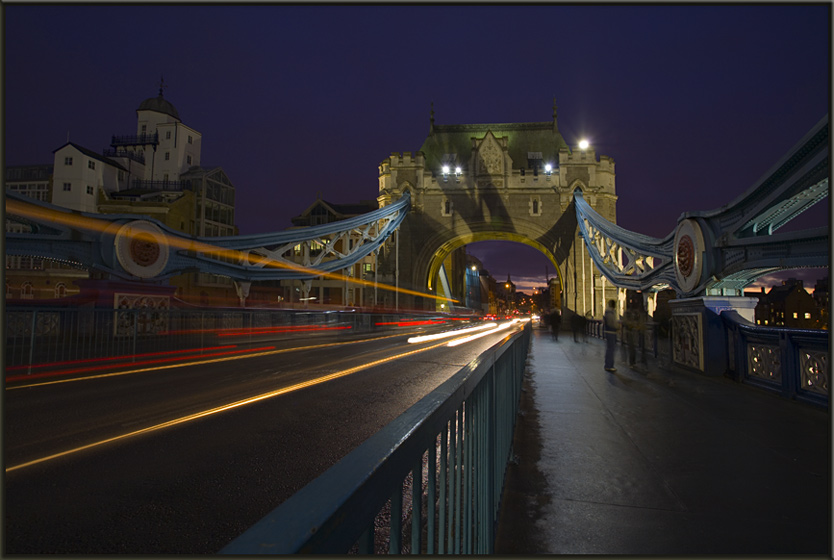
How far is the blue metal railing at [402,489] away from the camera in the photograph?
0.75 m

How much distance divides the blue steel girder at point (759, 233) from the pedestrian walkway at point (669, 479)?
2.58 m

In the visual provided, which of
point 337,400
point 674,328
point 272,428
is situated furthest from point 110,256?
point 674,328

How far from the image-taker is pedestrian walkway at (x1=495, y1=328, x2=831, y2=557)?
2734 millimetres

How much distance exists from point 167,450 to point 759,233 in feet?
30.8

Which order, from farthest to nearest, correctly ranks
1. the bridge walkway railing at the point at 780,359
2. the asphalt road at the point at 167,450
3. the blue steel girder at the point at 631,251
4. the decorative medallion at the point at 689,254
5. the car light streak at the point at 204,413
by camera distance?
the blue steel girder at the point at 631,251 < the decorative medallion at the point at 689,254 < the bridge walkway railing at the point at 780,359 < the car light streak at the point at 204,413 < the asphalt road at the point at 167,450

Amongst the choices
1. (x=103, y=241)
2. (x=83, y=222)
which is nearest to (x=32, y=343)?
(x=103, y=241)

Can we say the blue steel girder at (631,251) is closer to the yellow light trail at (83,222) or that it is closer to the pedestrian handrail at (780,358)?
the pedestrian handrail at (780,358)

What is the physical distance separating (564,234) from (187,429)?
37473 mm

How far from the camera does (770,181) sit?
8.05 m

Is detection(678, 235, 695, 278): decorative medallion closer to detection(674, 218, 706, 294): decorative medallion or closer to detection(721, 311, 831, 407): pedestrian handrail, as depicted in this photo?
detection(674, 218, 706, 294): decorative medallion

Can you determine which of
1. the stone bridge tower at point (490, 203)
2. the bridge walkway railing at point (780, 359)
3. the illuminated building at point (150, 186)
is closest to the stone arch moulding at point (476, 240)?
the stone bridge tower at point (490, 203)

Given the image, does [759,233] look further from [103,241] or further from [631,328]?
[103,241]

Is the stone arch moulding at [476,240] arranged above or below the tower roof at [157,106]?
below

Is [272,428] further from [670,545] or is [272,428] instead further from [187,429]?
[670,545]
